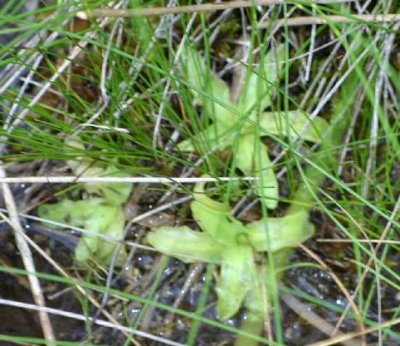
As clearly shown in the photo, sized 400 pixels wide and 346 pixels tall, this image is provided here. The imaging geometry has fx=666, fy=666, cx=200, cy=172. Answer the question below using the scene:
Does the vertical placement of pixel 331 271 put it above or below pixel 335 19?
below

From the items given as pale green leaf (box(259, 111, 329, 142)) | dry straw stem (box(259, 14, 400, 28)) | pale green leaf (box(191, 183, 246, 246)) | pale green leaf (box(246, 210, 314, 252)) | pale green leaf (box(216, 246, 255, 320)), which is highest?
dry straw stem (box(259, 14, 400, 28))

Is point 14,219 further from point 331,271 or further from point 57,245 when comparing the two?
point 331,271

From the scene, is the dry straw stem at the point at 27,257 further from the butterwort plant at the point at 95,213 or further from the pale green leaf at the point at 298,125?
the pale green leaf at the point at 298,125

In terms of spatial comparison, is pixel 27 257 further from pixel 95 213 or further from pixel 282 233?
pixel 282 233

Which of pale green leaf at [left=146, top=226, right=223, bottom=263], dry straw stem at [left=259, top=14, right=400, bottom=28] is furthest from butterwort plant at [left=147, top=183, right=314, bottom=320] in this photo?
dry straw stem at [left=259, top=14, right=400, bottom=28]

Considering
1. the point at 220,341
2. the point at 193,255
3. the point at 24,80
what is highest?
the point at 24,80

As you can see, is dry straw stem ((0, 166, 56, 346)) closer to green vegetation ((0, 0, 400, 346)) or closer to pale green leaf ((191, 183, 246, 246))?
green vegetation ((0, 0, 400, 346))

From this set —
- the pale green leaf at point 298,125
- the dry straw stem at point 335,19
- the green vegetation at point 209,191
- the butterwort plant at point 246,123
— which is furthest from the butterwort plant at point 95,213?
the dry straw stem at point 335,19

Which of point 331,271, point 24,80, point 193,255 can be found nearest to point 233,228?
point 193,255
